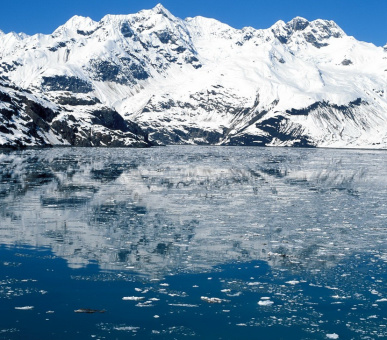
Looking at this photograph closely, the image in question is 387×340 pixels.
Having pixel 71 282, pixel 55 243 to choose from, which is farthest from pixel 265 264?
pixel 55 243

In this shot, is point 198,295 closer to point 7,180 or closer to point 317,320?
point 317,320

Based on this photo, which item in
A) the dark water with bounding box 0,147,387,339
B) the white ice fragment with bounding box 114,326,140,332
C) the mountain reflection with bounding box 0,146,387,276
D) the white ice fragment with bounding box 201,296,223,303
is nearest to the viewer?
the white ice fragment with bounding box 114,326,140,332

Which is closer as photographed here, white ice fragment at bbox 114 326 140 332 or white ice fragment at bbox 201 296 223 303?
white ice fragment at bbox 114 326 140 332

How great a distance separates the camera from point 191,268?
86.3 ft

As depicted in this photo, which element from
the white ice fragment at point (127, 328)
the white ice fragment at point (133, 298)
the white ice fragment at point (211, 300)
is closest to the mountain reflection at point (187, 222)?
the white ice fragment at point (133, 298)

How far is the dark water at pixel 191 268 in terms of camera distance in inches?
766

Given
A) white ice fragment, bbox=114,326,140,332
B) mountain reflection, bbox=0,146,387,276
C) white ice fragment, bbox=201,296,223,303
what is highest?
mountain reflection, bbox=0,146,387,276

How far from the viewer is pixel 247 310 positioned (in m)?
20.9

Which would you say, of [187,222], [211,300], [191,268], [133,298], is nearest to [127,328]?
[133,298]

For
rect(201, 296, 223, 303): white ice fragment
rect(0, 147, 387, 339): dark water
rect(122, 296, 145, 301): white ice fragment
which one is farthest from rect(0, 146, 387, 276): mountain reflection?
rect(201, 296, 223, 303): white ice fragment

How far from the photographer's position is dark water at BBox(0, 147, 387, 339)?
63.8ft

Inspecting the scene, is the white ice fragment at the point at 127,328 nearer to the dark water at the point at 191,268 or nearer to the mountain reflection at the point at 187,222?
the dark water at the point at 191,268

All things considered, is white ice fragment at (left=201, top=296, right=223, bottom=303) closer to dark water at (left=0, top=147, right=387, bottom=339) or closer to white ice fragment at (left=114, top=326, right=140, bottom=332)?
dark water at (left=0, top=147, right=387, bottom=339)

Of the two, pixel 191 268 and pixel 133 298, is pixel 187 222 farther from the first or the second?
pixel 133 298
